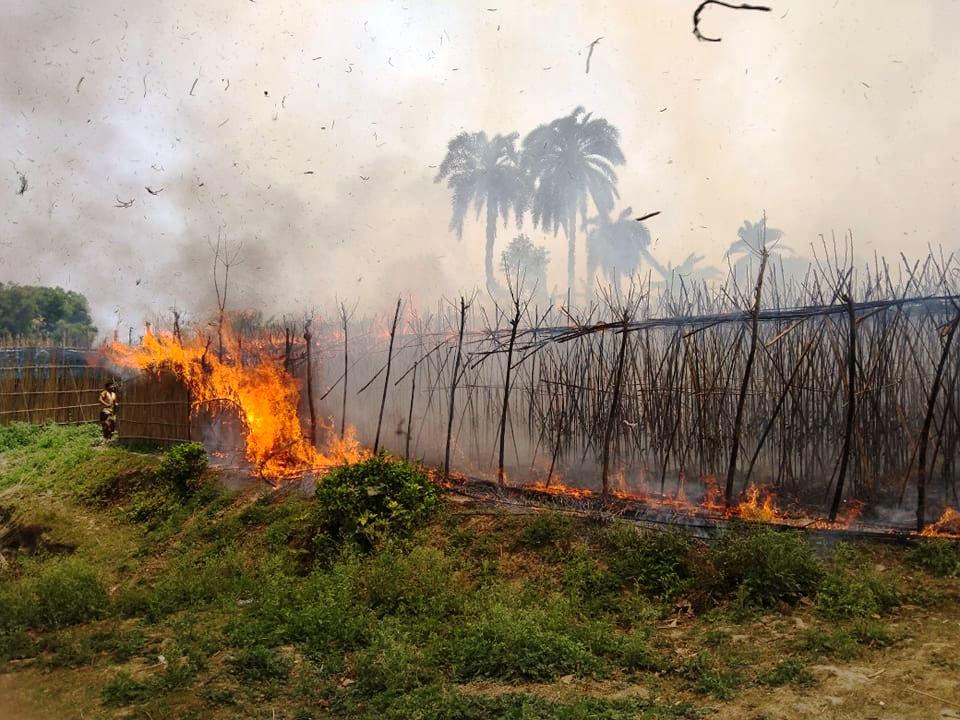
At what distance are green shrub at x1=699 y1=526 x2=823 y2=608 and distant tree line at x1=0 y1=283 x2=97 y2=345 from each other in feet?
111

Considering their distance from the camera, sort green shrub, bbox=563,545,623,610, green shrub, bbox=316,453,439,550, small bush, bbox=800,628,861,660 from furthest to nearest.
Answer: green shrub, bbox=316,453,439,550 < green shrub, bbox=563,545,623,610 < small bush, bbox=800,628,861,660

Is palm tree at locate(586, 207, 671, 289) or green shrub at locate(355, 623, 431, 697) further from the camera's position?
palm tree at locate(586, 207, 671, 289)

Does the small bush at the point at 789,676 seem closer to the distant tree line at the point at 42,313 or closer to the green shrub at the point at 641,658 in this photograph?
the green shrub at the point at 641,658

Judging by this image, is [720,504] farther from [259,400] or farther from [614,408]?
[259,400]

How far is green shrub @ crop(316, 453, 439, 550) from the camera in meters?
6.92

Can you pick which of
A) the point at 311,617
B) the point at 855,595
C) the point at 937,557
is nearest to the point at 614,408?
the point at 855,595

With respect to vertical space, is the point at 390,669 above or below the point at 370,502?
below

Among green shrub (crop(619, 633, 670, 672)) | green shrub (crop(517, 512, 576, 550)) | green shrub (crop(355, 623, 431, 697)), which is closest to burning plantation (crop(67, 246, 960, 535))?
green shrub (crop(517, 512, 576, 550))

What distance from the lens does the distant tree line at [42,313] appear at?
108 ft

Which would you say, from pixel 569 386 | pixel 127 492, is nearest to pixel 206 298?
pixel 127 492

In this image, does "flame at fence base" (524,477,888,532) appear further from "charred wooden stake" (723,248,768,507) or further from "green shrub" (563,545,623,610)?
"green shrub" (563,545,623,610)

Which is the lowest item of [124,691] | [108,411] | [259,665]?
[124,691]

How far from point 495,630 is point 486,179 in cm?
2876

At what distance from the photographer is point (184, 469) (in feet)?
31.7
